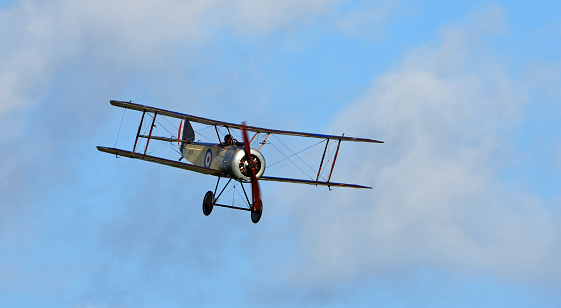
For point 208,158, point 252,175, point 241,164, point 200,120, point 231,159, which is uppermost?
point 200,120

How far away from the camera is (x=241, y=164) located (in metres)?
37.0

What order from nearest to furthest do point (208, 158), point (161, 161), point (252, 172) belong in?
point (161, 161), point (252, 172), point (208, 158)

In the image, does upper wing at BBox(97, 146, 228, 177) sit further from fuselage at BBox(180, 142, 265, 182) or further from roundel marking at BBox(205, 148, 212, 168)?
roundel marking at BBox(205, 148, 212, 168)

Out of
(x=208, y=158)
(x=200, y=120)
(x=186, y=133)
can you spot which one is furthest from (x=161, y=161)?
(x=186, y=133)

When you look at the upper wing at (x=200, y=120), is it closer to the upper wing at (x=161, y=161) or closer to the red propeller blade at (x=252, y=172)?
the red propeller blade at (x=252, y=172)

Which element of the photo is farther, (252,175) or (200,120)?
(200,120)

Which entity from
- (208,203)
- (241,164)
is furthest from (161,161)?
(208,203)

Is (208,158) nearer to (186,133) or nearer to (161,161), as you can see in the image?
(161,161)

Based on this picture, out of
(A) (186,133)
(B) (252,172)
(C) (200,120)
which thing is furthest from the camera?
(A) (186,133)

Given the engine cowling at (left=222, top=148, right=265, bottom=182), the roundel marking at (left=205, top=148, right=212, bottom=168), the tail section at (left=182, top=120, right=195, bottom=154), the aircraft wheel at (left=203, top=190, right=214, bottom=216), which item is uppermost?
the tail section at (left=182, top=120, right=195, bottom=154)

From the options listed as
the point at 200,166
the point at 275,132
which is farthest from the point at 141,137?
the point at 275,132

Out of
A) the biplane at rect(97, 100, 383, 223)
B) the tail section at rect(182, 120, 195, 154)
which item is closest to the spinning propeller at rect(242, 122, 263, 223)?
the biplane at rect(97, 100, 383, 223)

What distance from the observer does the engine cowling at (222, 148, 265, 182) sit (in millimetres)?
36969

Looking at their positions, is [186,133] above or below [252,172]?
above
